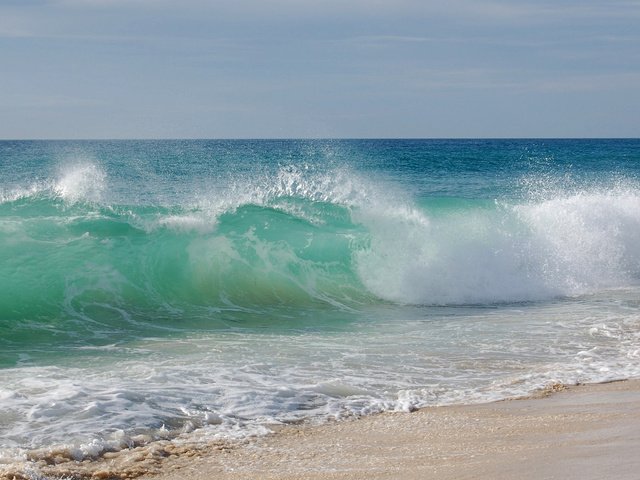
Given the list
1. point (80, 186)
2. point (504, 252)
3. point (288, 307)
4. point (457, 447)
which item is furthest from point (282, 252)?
point (457, 447)

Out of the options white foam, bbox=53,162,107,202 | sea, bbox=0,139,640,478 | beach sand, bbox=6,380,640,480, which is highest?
white foam, bbox=53,162,107,202

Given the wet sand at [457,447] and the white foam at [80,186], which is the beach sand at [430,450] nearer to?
the wet sand at [457,447]

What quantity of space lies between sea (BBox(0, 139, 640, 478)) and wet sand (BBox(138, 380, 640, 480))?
0.34 meters

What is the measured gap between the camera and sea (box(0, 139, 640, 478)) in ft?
19.7

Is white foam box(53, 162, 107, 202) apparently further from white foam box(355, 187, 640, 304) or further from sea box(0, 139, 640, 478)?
white foam box(355, 187, 640, 304)

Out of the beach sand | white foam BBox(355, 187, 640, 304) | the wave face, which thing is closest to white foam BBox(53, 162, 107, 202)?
the wave face

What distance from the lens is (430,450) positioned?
5.04m

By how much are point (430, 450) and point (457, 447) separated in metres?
0.17

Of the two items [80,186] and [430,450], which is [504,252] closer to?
[80,186]

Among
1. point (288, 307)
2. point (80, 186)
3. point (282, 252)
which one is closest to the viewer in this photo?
point (288, 307)

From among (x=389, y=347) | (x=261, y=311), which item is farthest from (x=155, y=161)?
(x=389, y=347)

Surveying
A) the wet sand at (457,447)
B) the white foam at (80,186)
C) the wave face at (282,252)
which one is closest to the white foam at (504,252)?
the wave face at (282,252)

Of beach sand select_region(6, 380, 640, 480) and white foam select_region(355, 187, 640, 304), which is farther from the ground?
white foam select_region(355, 187, 640, 304)

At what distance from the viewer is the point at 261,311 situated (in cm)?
1062
